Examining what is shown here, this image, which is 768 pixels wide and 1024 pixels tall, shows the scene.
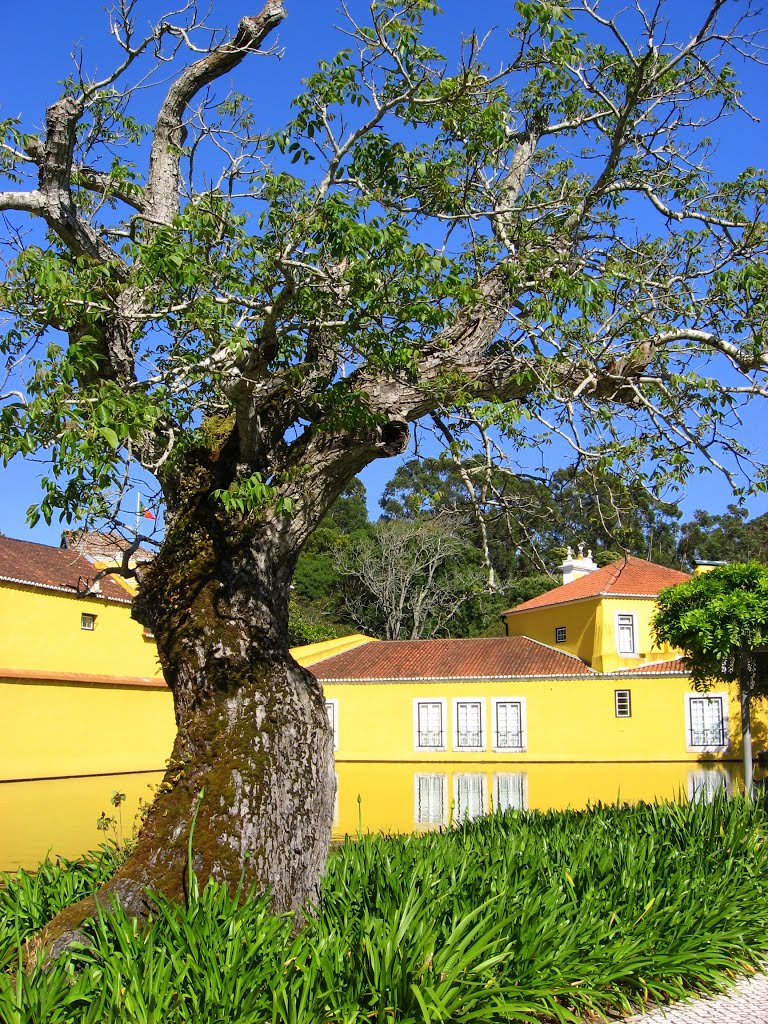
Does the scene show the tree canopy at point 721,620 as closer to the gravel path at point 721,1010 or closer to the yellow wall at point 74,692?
the gravel path at point 721,1010

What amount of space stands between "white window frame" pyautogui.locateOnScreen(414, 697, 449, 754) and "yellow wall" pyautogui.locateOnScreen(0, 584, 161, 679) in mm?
7790

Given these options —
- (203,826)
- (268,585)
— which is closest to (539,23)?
(268,585)

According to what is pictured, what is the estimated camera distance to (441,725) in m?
26.8

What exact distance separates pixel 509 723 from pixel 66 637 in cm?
1260

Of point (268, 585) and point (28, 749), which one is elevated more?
point (268, 585)

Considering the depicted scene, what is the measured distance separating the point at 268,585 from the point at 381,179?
2.69 meters

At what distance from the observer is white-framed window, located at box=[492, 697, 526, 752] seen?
2639 cm

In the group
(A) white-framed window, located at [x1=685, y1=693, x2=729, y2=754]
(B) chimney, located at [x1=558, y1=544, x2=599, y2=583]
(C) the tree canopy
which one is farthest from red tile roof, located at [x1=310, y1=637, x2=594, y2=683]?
(C) the tree canopy

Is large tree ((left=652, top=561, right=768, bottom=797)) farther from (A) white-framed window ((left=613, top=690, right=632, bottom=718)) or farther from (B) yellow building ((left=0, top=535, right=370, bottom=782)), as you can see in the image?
(A) white-framed window ((left=613, top=690, right=632, bottom=718))

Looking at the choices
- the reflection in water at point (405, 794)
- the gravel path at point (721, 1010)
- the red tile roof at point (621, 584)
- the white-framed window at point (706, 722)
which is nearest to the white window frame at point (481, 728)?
the reflection in water at point (405, 794)

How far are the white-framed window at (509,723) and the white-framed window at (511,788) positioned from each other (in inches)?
144

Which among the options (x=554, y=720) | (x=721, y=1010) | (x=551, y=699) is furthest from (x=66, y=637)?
(x=721, y=1010)

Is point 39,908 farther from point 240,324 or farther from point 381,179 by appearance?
point 381,179

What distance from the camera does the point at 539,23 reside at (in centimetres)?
527
